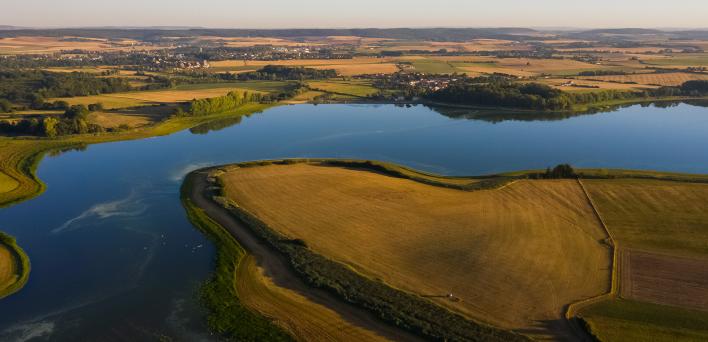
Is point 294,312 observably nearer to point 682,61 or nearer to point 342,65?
point 342,65

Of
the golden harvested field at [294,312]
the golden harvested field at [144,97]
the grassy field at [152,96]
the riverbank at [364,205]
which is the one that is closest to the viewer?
the golden harvested field at [294,312]

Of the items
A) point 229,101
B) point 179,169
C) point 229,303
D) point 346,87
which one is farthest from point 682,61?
point 229,303

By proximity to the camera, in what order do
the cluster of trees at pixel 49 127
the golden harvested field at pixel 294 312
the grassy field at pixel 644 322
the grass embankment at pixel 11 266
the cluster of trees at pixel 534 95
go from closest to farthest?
the grassy field at pixel 644 322, the golden harvested field at pixel 294 312, the grass embankment at pixel 11 266, the cluster of trees at pixel 49 127, the cluster of trees at pixel 534 95

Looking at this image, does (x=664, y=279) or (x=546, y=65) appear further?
(x=546, y=65)

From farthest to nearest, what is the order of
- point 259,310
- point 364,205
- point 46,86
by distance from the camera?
point 46,86, point 364,205, point 259,310

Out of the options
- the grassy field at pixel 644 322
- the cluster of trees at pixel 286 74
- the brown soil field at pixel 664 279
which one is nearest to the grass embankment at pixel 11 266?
the grassy field at pixel 644 322

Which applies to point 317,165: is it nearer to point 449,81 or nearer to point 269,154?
point 269,154

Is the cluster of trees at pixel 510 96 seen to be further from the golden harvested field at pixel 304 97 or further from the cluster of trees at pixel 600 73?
the cluster of trees at pixel 600 73
